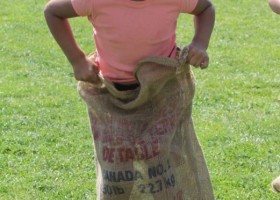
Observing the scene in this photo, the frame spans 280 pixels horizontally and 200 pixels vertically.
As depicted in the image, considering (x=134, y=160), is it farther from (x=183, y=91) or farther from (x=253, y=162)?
(x=253, y=162)

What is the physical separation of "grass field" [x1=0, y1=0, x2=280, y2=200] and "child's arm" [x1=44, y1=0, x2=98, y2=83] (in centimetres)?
179

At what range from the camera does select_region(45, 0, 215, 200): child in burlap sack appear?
2.98 meters

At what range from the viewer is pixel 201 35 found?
305cm

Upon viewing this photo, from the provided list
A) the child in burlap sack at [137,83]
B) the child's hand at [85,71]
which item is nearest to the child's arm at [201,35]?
the child in burlap sack at [137,83]

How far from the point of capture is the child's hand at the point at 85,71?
10.1ft

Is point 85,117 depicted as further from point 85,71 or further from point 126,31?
point 126,31

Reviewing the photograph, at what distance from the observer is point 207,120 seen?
6223mm

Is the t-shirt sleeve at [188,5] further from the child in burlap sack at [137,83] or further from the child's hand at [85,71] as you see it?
the child's hand at [85,71]

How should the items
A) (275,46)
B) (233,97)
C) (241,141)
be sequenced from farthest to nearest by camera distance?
1. (275,46)
2. (233,97)
3. (241,141)

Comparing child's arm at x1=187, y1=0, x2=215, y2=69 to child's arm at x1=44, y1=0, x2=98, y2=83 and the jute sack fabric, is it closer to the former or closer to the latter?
the jute sack fabric

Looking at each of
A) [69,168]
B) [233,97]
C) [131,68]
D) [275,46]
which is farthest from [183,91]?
[275,46]

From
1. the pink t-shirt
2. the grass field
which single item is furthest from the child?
the grass field

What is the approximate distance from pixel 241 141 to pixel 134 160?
109 inches

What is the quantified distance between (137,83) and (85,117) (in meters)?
3.17
